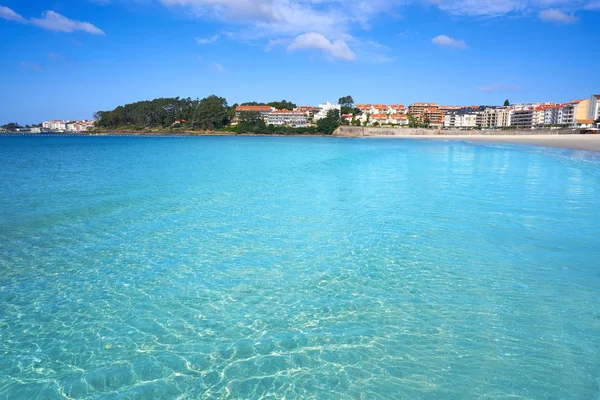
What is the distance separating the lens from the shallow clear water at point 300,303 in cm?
423

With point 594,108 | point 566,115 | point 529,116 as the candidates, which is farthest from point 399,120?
point 594,108

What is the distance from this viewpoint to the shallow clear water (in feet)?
13.9

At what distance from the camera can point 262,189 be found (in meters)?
17.2

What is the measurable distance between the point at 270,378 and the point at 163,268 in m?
3.96

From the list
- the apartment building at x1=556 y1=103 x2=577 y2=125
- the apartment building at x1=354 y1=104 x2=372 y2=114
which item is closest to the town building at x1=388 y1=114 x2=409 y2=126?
the apartment building at x1=354 y1=104 x2=372 y2=114

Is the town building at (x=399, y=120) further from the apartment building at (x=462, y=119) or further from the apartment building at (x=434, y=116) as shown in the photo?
the apartment building at (x=434, y=116)

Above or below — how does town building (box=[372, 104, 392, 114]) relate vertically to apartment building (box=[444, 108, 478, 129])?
above

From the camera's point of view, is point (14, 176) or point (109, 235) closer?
point (109, 235)

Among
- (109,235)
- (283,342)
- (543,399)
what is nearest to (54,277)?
(109,235)

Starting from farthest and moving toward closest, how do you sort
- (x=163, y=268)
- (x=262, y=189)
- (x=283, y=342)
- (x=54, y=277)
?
(x=262, y=189) → (x=163, y=268) → (x=54, y=277) → (x=283, y=342)

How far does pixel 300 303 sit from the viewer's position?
5.90 meters

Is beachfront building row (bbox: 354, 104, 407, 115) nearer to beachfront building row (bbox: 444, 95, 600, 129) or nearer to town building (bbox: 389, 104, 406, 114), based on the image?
town building (bbox: 389, 104, 406, 114)

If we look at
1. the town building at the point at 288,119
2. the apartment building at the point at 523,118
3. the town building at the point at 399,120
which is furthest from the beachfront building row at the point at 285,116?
the apartment building at the point at 523,118

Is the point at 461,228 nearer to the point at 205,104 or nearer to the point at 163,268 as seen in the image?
the point at 163,268
